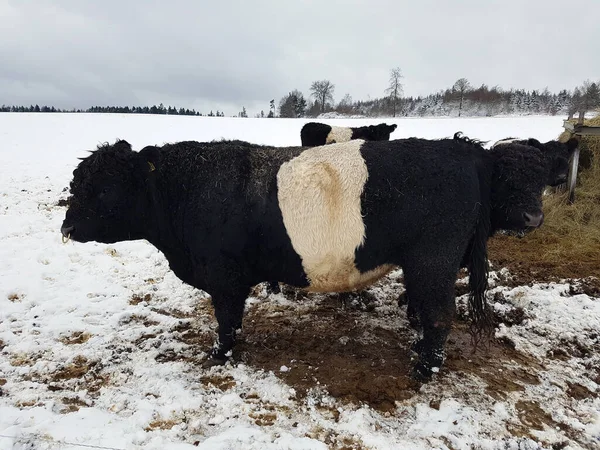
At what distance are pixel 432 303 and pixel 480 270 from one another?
61cm

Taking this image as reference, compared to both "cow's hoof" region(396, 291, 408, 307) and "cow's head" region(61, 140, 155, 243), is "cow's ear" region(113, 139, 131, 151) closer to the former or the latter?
"cow's head" region(61, 140, 155, 243)

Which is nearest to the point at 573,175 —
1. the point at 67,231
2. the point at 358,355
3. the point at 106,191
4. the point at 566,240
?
the point at 566,240

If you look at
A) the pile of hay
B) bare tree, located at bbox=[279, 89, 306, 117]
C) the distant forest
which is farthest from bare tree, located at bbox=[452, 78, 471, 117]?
the pile of hay

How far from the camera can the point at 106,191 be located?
367 centimetres

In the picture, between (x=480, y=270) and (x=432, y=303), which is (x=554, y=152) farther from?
(x=432, y=303)

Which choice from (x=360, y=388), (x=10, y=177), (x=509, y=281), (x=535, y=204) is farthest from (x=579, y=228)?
(x=10, y=177)

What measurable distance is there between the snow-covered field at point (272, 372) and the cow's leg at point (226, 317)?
0.16 metres

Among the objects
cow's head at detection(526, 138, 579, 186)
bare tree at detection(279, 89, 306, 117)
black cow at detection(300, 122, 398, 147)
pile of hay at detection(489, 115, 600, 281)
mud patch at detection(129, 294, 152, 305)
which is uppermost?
bare tree at detection(279, 89, 306, 117)

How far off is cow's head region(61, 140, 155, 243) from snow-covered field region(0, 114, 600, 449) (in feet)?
4.58

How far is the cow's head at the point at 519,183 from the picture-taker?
332cm

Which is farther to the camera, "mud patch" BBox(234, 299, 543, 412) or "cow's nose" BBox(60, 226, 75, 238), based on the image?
"cow's nose" BBox(60, 226, 75, 238)

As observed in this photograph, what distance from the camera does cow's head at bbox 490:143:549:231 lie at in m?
3.32

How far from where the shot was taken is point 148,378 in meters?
3.63

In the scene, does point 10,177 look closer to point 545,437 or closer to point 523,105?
point 545,437
